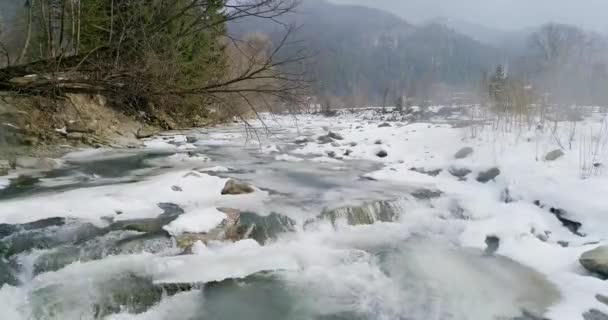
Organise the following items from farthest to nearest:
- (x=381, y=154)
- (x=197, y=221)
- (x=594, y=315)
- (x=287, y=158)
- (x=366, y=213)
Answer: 1. (x=381, y=154)
2. (x=287, y=158)
3. (x=366, y=213)
4. (x=197, y=221)
5. (x=594, y=315)

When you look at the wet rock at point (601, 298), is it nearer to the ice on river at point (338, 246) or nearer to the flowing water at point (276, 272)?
the ice on river at point (338, 246)

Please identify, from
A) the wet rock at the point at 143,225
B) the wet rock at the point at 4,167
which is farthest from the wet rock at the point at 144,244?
the wet rock at the point at 4,167

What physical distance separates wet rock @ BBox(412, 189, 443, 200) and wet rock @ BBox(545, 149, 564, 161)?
1568mm

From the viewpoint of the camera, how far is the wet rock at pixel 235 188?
505 cm

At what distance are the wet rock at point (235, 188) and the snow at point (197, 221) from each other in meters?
0.77

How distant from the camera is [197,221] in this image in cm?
398

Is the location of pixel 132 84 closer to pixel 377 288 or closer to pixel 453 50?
pixel 377 288

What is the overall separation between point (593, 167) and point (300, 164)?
458 centimetres

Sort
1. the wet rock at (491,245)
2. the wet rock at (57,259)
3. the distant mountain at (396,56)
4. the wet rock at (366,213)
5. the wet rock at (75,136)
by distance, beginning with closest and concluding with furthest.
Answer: the wet rock at (57,259)
the wet rock at (491,245)
the wet rock at (366,213)
the wet rock at (75,136)
the distant mountain at (396,56)

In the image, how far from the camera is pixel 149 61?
12.3 feet

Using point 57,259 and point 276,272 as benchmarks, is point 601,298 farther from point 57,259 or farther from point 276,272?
point 57,259

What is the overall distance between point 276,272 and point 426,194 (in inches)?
116

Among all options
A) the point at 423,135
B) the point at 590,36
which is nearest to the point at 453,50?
the point at 590,36

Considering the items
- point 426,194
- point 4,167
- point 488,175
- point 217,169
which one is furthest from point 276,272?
point 4,167
